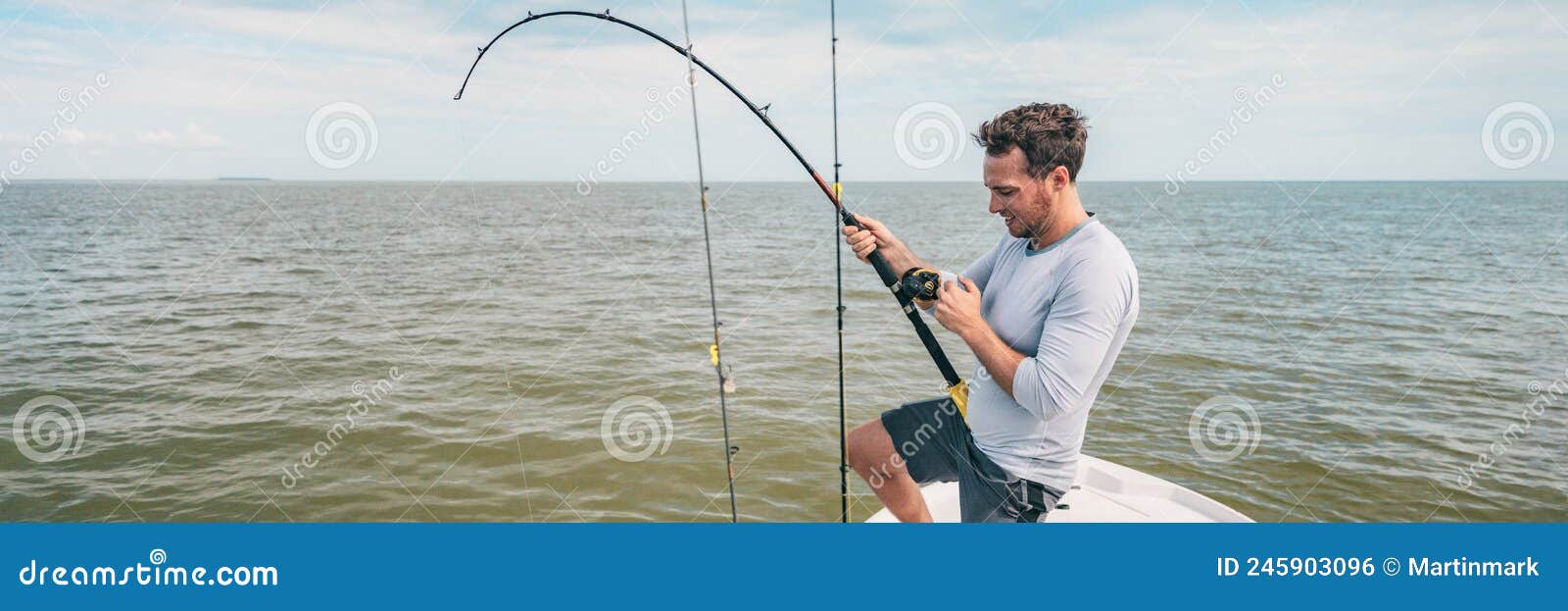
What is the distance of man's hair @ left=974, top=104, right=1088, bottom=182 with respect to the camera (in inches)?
94.2

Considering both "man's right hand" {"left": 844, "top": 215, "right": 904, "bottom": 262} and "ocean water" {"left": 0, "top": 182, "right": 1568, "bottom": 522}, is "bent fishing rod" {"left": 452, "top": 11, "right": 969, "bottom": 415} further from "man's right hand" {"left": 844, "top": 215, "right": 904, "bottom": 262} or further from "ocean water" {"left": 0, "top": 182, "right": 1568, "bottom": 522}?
"ocean water" {"left": 0, "top": 182, "right": 1568, "bottom": 522}

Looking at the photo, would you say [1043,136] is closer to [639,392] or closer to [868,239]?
[868,239]

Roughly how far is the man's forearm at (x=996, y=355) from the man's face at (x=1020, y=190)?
326mm

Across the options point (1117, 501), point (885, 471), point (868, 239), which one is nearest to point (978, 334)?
point (868, 239)

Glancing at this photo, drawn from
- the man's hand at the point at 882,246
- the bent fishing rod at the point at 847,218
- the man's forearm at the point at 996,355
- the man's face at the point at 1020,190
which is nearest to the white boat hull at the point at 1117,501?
the bent fishing rod at the point at 847,218

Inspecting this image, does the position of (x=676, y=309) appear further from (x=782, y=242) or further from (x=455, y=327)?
(x=782, y=242)

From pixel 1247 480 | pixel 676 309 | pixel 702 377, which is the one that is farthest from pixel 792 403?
pixel 676 309

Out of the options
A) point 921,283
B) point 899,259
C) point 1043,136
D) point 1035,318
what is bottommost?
point 1035,318

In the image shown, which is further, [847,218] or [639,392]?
[639,392]

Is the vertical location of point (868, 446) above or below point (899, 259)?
below

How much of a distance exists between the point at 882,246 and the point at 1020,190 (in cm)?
80

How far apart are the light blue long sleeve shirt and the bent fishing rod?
19cm

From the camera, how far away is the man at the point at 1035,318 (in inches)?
91.2

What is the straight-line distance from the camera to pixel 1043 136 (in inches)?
93.9
